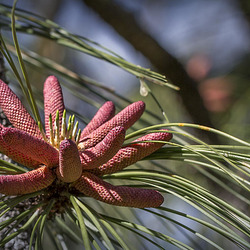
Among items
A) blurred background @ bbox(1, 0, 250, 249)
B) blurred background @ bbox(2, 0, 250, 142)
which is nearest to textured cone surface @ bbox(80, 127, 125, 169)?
blurred background @ bbox(1, 0, 250, 249)

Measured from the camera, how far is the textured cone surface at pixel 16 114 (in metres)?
0.54

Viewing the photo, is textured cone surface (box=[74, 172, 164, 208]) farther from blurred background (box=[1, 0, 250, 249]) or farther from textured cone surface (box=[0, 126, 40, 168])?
blurred background (box=[1, 0, 250, 249])

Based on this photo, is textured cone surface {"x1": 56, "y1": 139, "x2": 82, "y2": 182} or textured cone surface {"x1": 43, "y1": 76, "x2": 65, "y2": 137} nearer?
textured cone surface {"x1": 56, "y1": 139, "x2": 82, "y2": 182}

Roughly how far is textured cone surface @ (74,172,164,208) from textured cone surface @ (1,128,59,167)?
0.16 ft

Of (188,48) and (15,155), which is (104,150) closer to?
(15,155)

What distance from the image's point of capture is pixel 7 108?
1.77ft

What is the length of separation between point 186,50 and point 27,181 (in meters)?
1.26

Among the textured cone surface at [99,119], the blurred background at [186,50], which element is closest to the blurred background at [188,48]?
the blurred background at [186,50]

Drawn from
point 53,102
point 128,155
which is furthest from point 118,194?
point 53,102

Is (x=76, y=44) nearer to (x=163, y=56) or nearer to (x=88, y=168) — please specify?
(x=88, y=168)

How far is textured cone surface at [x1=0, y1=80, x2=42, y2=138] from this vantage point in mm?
536

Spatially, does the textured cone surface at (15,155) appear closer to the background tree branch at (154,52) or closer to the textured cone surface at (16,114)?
the textured cone surface at (16,114)

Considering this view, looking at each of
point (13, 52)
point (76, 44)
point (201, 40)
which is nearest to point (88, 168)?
point (76, 44)

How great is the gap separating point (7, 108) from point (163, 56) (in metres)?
0.78
